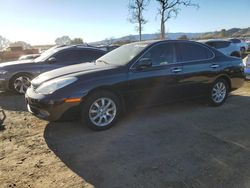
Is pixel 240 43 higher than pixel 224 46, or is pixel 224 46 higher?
pixel 240 43

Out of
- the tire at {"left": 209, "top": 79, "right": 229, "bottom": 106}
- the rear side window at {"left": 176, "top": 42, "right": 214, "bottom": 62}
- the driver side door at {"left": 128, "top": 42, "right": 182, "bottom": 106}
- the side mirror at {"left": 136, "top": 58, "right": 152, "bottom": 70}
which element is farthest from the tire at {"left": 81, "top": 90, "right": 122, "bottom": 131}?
the tire at {"left": 209, "top": 79, "right": 229, "bottom": 106}

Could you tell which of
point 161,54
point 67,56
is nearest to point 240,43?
point 67,56

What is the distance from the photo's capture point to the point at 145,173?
329cm

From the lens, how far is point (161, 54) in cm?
535

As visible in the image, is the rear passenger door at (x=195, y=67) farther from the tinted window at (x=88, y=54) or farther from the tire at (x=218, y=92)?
the tinted window at (x=88, y=54)

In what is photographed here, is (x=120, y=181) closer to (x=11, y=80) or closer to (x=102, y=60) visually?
(x=102, y=60)

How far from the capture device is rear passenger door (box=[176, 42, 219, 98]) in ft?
18.4

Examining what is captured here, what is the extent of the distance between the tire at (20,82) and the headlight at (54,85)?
3.77 metres

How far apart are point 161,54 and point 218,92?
1878 mm

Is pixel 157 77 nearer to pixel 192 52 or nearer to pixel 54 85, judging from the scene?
pixel 192 52

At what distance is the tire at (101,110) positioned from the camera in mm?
4527

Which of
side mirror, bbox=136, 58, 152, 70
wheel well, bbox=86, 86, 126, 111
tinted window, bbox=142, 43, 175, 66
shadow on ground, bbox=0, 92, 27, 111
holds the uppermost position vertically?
tinted window, bbox=142, 43, 175, 66

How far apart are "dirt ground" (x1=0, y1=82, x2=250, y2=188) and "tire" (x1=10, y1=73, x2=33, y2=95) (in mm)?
2592

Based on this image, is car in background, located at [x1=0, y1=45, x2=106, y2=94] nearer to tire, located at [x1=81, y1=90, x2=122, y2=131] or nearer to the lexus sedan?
the lexus sedan
